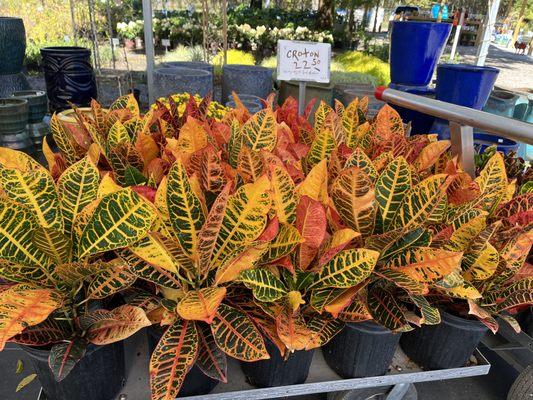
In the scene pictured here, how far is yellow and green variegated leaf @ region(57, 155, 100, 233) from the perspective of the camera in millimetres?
815

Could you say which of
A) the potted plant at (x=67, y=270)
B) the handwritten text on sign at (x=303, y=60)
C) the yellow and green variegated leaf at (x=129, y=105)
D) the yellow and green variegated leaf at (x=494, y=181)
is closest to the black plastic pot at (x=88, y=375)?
the potted plant at (x=67, y=270)

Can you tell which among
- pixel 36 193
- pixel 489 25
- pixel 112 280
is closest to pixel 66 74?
pixel 36 193

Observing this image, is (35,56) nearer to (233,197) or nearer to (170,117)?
(170,117)

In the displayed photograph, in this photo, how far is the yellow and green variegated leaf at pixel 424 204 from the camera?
859 millimetres

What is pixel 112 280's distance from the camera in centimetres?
77

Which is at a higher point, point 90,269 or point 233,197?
point 233,197

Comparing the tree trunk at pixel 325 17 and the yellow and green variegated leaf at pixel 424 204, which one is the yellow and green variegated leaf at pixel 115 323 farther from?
the tree trunk at pixel 325 17

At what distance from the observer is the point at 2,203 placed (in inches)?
27.8

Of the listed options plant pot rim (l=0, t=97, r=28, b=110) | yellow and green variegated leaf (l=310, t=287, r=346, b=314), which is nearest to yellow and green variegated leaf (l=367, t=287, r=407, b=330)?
yellow and green variegated leaf (l=310, t=287, r=346, b=314)

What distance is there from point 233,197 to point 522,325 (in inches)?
48.8

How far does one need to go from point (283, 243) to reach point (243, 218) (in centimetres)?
10

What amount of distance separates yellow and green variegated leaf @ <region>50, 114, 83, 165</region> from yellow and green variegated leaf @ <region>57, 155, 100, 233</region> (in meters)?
0.30

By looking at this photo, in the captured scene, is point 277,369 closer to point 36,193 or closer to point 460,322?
point 460,322

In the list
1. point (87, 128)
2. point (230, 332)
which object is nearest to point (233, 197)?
point (230, 332)
